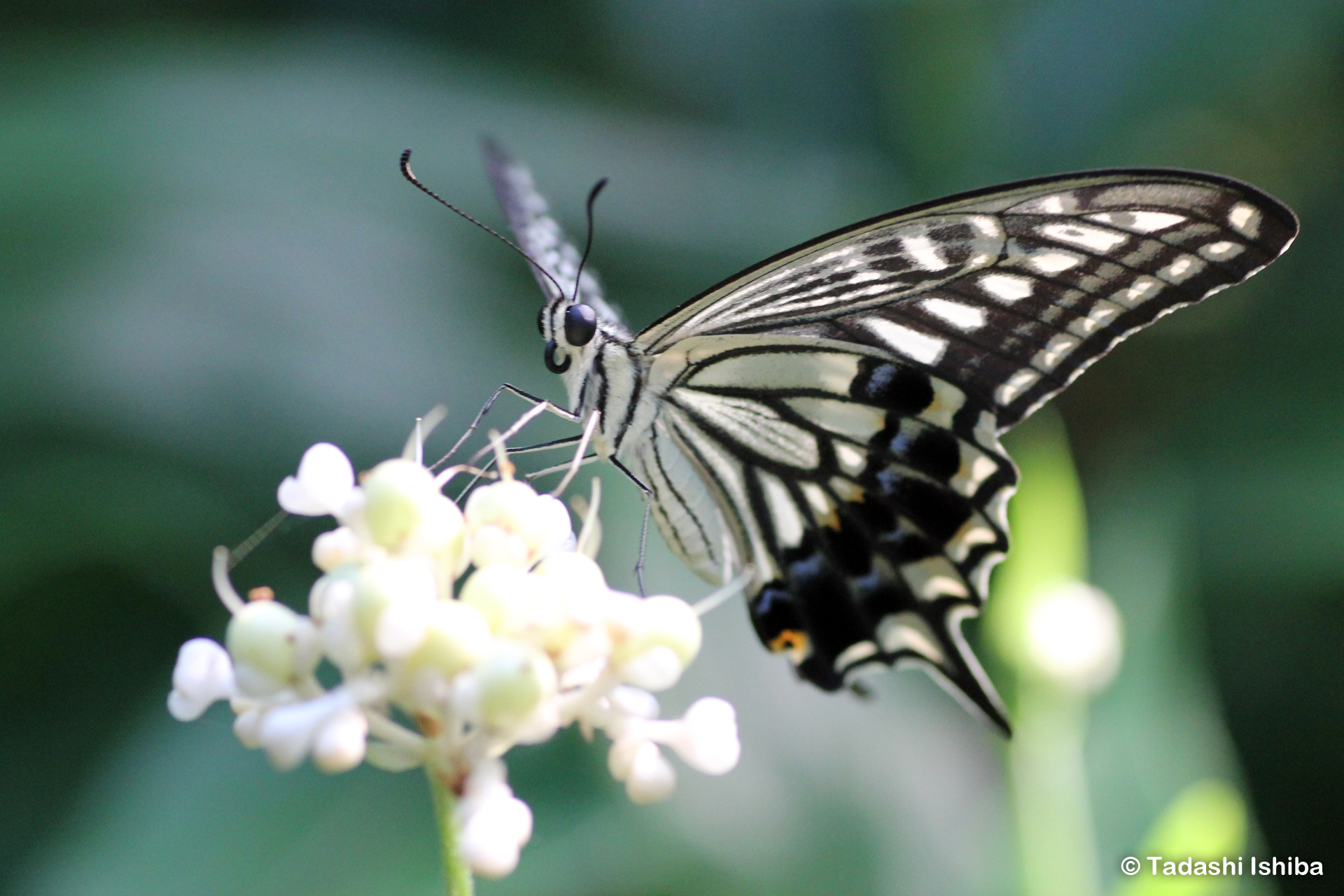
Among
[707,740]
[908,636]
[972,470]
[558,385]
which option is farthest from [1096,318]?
[558,385]

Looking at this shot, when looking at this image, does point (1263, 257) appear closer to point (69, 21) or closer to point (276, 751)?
point (276, 751)

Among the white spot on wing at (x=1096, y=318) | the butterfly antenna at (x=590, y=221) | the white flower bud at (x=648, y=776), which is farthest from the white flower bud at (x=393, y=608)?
the white spot on wing at (x=1096, y=318)

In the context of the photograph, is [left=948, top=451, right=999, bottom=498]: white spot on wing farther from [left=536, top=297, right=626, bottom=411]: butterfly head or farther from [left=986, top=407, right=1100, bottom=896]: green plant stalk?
[left=536, top=297, right=626, bottom=411]: butterfly head

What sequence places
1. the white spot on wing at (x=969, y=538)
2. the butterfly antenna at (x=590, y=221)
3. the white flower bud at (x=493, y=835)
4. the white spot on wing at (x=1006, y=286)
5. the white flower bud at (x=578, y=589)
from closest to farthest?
the white flower bud at (x=493, y=835) → the white flower bud at (x=578, y=589) → the butterfly antenna at (x=590, y=221) → the white spot on wing at (x=1006, y=286) → the white spot on wing at (x=969, y=538)

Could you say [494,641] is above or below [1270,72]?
below

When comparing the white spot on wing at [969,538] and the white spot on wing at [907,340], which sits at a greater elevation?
the white spot on wing at [907,340]

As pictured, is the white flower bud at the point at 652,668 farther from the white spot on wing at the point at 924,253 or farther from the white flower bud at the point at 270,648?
the white spot on wing at the point at 924,253

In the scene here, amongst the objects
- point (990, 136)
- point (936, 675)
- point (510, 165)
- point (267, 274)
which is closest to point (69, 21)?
point (267, 274)

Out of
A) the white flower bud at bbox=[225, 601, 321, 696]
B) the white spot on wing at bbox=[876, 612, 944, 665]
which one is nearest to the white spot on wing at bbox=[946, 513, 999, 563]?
the white spot on wing at bbox=[876, 612, 944, 665]
